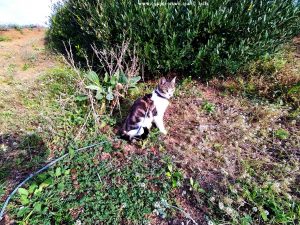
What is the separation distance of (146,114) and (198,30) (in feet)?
6.87

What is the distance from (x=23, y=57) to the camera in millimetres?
6359

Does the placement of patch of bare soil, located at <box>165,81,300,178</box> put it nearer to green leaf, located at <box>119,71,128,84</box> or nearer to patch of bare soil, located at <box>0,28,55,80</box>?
green leaf, located at <box>119,71,128,84</box>

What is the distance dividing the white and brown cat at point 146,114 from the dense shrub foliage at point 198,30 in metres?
1.18

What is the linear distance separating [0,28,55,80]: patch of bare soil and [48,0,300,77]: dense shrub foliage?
2.26m

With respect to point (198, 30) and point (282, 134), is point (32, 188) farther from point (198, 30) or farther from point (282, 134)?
point (198, 30)

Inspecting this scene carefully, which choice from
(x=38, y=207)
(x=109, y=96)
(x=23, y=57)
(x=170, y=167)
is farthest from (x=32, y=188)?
(x=23, y=57)

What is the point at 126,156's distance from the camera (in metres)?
2.96

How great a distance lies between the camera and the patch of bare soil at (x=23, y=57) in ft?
17.9

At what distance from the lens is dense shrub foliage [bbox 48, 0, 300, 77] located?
12.4ft

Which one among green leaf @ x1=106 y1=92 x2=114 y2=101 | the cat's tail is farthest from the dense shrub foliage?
the cat's tail

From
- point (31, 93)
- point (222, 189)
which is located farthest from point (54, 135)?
point (222, 189)

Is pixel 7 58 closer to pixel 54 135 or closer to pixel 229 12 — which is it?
pixel 54 135

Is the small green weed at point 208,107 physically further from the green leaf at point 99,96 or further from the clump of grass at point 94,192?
the green leaf at point 99,96

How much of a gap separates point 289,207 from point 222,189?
714 mm
